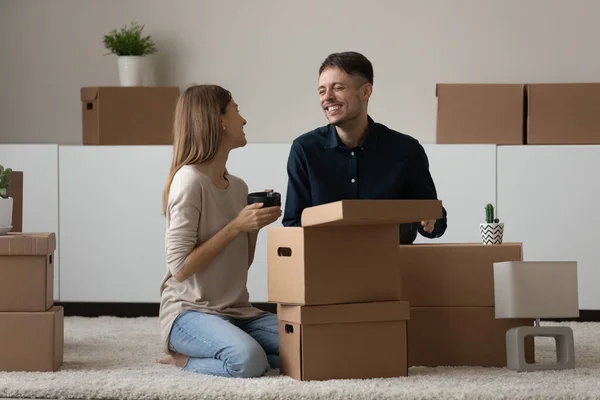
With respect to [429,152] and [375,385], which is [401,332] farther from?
[429,152]

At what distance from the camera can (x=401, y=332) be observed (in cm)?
281

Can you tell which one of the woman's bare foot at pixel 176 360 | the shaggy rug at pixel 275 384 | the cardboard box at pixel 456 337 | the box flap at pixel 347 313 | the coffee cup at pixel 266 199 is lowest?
the shaggy rug at pixel 275 384

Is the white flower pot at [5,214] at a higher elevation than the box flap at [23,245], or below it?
higher

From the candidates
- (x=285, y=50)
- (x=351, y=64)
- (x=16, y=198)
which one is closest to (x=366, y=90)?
(x=351, y=64)

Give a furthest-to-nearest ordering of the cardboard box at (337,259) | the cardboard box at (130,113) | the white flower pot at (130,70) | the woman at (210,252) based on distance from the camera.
Answer: the white flower pot at (130,70) < the cardboard box at (130,113) < the woman at (210,252) < the cardboard box at (337,259)

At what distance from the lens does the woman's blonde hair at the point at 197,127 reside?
300 cm

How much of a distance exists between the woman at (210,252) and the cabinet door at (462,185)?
1488mm

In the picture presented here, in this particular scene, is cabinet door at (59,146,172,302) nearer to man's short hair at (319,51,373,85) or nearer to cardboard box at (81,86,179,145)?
cardboard box at (81,86,179,145)

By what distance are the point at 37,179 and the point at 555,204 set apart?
2332mm

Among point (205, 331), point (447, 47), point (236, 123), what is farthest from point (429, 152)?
point (205, 331)

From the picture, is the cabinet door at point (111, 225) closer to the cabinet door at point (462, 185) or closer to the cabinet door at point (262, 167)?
the cabinet door at point (262, 167)

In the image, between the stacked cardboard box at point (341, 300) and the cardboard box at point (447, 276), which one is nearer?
the stacked cardboard box at point (341, 300)

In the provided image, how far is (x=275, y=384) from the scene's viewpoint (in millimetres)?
2635

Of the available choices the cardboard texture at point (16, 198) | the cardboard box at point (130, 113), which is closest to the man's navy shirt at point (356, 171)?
the cardboard texture at point (16, 198)
